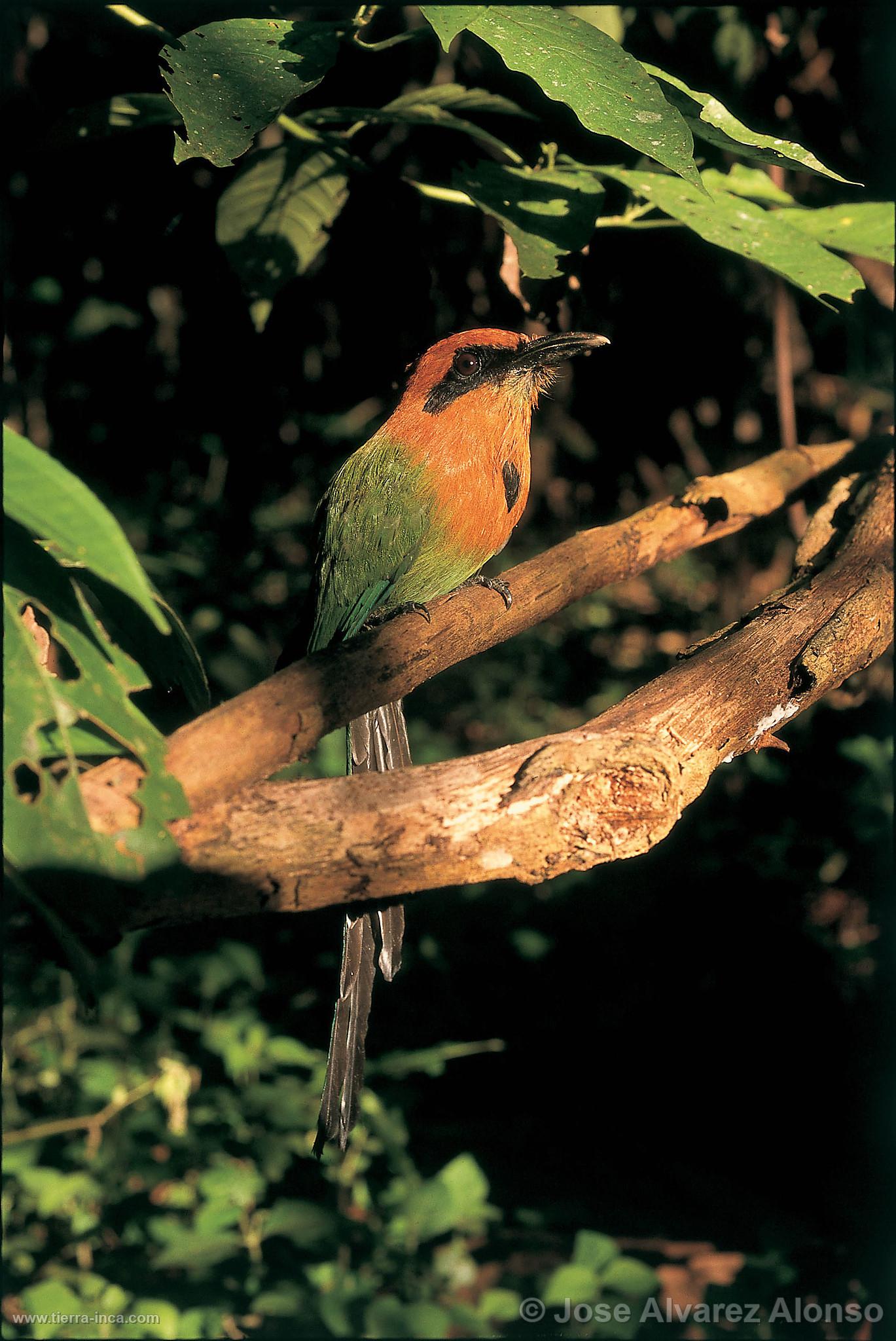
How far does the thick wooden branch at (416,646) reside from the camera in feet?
3.37

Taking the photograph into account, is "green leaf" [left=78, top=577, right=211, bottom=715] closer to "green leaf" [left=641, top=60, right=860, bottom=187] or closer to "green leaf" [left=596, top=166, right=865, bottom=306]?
"green leaf" [left=641, top=60, right=860, bottom=187]

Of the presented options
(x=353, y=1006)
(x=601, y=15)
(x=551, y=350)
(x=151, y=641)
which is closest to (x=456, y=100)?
(x=601, y=15)

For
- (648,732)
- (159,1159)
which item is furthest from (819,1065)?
(648,732)

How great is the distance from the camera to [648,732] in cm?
118

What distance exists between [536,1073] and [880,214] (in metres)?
2.66

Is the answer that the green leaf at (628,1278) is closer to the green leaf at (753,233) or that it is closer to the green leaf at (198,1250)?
the green leaf at (198,1250)

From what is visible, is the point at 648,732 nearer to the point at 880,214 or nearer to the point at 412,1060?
the point at 880,214

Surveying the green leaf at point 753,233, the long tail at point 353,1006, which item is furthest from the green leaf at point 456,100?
the long tail at point 353,1006

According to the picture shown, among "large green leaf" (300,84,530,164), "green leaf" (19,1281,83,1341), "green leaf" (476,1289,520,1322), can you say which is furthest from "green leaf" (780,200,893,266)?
"green leaf" (19,1281,83,1341)

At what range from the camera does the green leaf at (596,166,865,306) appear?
1.35 meters

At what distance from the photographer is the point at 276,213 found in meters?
1.59

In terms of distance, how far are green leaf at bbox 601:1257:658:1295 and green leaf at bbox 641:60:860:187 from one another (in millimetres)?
1949

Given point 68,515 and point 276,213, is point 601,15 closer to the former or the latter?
point 276,213

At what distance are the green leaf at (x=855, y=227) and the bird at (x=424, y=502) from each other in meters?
0.43
